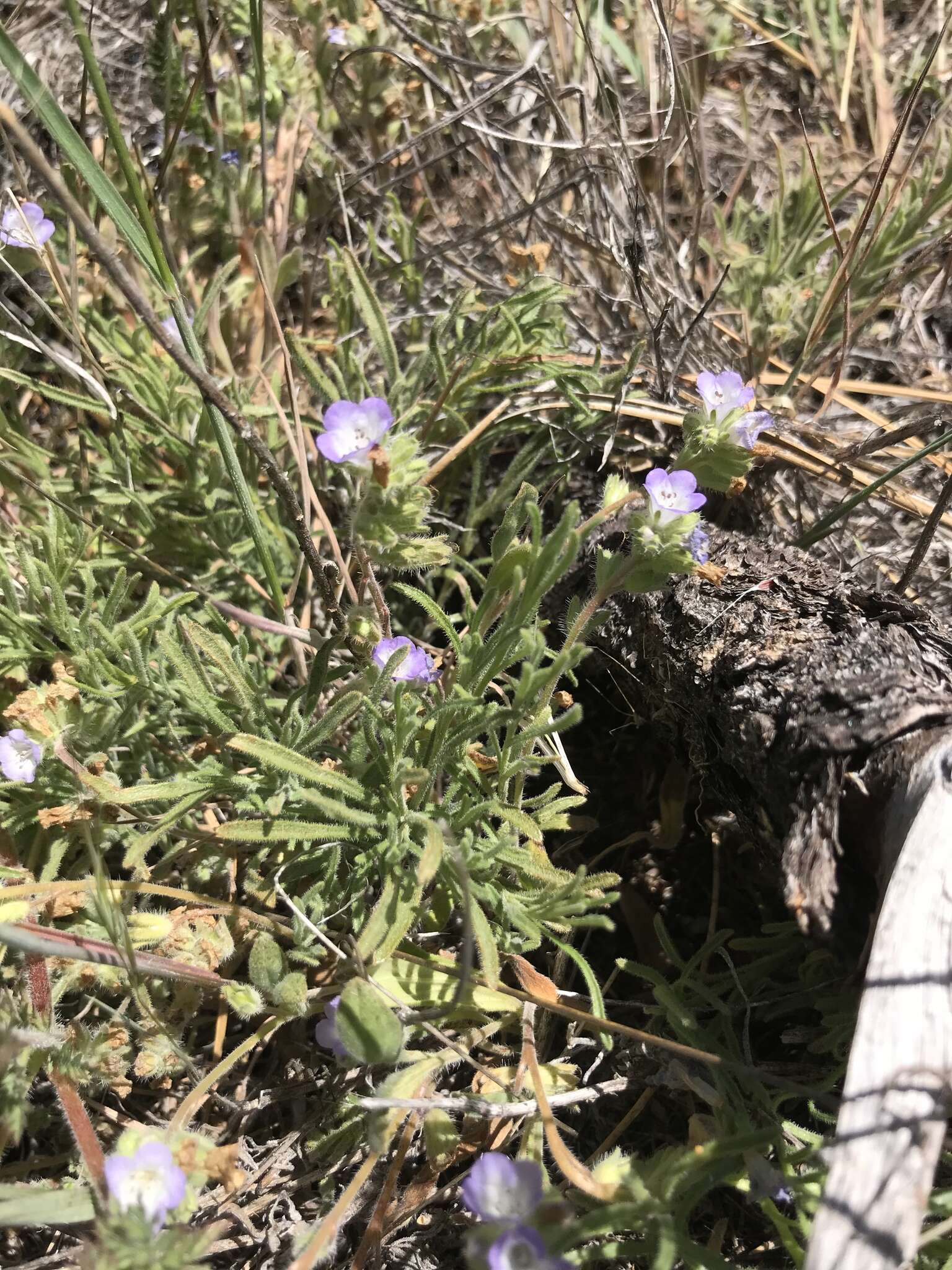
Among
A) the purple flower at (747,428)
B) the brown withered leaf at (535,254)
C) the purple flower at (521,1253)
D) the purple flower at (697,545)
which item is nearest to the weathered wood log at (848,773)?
the purple flower at (697,545)

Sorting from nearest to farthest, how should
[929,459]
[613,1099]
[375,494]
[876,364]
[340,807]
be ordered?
[375,494]
[340,807]
[613,1099]
[929,459]
[876,364]

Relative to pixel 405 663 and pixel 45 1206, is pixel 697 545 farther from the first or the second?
pixel 45 1206

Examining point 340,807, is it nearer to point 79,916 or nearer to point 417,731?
point 417,731

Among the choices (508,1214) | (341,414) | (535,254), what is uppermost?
(341,414)

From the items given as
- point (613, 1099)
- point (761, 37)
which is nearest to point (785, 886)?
point (613, 1099)

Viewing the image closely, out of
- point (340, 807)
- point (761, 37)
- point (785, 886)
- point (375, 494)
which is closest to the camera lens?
point (785, 886)

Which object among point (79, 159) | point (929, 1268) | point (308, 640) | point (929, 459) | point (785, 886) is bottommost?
point (929, 1268)

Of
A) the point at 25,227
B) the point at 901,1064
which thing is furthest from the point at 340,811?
the point at 25,227
